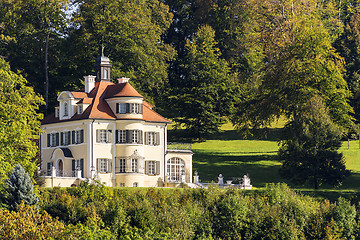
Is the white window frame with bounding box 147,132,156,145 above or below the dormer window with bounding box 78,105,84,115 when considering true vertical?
below

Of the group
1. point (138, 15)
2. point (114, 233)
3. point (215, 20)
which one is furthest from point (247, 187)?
point (215, 20)

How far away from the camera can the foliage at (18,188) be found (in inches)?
2248

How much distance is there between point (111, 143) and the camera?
74438 mm

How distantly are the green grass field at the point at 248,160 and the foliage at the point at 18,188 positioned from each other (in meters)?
23.8

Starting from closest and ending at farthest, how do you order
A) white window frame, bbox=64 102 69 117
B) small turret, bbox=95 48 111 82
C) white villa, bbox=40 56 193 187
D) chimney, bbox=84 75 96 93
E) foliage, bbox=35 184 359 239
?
foliage, bbox=35 184 359 239
white villa, bbox=40 56 193 187
white window frame, bbox=64 102 69 117
chimney, bbox=84 75 96 93
small turret, bbox=95 48 111 82

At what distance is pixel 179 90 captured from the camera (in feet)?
320

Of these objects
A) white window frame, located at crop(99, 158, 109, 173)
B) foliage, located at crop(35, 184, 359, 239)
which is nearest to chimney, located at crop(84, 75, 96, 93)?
white window frame, located at crop(99, 158, 109, 173)

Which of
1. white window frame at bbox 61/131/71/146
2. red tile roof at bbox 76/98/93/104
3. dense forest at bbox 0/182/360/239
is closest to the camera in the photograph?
dense forest at bbox 0/182/360/239

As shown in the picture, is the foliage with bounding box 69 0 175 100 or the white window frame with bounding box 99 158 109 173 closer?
the white window frame with bounding box 99 158 109 173

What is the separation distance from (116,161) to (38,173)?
778 centimetres

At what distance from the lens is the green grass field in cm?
7762

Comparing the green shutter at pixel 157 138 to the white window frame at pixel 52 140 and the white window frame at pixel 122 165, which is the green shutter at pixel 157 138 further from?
the white window frame at pixel 52 140

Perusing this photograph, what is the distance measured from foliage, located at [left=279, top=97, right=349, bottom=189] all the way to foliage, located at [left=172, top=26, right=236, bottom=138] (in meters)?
21.7

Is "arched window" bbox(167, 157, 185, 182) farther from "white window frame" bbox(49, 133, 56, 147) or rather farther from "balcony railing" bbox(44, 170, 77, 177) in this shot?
"white window frame" bbox(49, 133, 56, 147)
